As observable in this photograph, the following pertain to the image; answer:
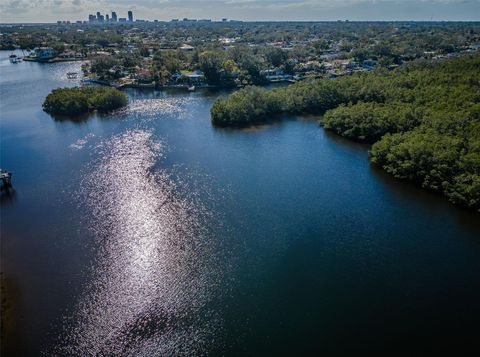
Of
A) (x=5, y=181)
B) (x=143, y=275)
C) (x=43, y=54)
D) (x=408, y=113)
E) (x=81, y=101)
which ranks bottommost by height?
(x=143, y=275)

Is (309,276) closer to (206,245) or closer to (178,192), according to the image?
(206,245)

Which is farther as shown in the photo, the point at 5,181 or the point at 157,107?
the point at 157,107

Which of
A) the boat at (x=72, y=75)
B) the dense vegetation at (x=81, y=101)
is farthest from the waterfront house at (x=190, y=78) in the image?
the boat at (x=72, y=75)

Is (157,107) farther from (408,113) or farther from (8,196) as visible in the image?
(408,113)

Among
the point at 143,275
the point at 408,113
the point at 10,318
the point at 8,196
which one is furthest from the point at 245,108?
the point at 10,318

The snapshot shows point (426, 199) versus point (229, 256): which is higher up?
point (426, 199)

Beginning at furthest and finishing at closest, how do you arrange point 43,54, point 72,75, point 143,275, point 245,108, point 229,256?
point 43,54 → point 72,75 → point 245,108 → point 229,256 → point 143,275

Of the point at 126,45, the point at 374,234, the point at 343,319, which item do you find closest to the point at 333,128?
the point at 374,234
